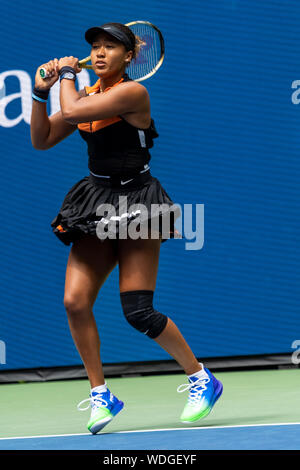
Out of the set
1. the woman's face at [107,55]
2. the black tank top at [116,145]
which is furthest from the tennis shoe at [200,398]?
the woman's face at [107,55]

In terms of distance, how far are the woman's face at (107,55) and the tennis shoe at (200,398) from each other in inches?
49.7

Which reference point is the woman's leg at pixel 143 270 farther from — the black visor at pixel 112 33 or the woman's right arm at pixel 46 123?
the black visor at pixel 112 33

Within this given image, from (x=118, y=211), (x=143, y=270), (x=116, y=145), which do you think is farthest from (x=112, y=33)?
(x=143, y=270)

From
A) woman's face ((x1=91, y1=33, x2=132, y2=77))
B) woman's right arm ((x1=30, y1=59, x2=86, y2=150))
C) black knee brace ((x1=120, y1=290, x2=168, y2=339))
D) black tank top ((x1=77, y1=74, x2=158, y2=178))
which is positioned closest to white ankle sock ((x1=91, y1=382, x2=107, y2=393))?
black knee brace ((x1=120, y1=290, x2=168, y2=339))

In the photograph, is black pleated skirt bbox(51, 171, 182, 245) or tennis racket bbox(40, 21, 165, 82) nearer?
black pleated skirt bbox(51, 171, 182, 245)

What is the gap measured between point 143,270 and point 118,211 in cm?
25

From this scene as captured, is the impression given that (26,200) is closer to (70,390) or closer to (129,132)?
(70,390)

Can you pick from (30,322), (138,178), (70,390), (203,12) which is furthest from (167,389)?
(203,12)

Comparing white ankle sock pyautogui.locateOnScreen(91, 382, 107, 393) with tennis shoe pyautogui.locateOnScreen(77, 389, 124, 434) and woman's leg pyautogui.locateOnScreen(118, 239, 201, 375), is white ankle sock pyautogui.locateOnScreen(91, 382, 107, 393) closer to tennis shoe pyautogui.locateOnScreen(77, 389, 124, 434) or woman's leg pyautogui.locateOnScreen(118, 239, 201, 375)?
tennis shoe pyautogui.locateOnScreen(77, 389, 124, 434)

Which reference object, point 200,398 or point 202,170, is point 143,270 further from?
point 202,170

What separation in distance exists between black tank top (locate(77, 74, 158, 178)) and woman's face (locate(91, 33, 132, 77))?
3.3 inches

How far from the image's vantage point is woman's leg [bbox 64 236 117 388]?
3641 mm

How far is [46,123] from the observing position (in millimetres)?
3801

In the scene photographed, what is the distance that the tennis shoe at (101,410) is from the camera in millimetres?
3549
